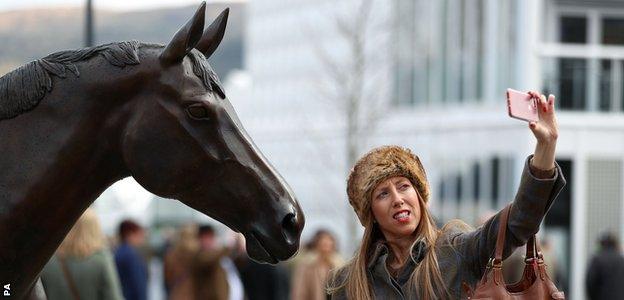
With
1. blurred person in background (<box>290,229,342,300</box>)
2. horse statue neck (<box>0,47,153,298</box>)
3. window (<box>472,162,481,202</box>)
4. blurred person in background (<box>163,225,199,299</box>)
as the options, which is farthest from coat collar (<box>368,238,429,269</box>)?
window (<box>472,162,481,202</box>)

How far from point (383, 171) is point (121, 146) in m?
1.02

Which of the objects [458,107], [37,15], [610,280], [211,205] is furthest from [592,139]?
[211,205]

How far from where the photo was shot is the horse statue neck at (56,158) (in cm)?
388

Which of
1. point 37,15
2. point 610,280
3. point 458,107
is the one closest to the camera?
point 37,15

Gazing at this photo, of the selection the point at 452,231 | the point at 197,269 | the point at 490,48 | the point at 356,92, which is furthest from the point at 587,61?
the point at 452,231

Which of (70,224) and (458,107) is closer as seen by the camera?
(70,224)

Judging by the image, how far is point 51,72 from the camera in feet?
12.8

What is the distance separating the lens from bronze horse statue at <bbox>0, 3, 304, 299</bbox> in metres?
3.88

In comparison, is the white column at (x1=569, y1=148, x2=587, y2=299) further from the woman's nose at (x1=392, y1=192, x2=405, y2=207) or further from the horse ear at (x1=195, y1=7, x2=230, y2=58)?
the horse ear at (x1=195, y1=7, x2=230, y2=58)

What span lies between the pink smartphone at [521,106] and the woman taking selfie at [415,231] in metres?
0.02

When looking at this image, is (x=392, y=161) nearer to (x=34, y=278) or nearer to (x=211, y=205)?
(x=211, y=205)

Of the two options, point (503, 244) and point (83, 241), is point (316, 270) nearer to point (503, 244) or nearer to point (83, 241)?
point (83, 241)

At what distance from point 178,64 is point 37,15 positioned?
2.59 m

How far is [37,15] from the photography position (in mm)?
6371
